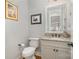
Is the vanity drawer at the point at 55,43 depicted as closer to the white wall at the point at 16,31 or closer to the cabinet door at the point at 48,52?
the cabinet door at the point at 48,52

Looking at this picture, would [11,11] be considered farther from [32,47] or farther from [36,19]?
[32,47]

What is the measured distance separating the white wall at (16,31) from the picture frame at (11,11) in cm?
11

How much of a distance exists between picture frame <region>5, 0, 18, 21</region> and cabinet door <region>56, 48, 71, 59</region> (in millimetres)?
1519

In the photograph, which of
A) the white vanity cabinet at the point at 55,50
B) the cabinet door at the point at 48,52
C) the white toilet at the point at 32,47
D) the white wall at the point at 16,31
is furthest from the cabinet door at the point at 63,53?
the white wall at the point at 16,31

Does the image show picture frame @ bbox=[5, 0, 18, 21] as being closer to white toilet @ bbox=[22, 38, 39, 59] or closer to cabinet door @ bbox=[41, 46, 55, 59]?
white toilet @ bbox=[22, 38, 39, 59]

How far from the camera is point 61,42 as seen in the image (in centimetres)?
231

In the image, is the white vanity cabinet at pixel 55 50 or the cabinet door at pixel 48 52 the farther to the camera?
the cabinet door at pixel 48 52

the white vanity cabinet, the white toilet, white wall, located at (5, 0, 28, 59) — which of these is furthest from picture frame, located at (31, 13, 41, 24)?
the white vanity cabinet

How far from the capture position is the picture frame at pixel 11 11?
2.43m

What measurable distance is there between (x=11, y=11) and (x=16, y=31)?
61cm

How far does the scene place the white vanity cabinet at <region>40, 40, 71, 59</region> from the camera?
7.30 feet
